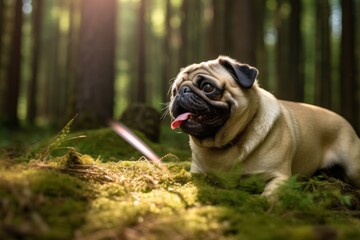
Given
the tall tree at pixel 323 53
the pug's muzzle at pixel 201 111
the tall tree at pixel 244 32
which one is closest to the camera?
the pug's muzzle at pixel 201 111

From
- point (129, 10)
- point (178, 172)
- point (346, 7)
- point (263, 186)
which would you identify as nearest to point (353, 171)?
point (263, 186)

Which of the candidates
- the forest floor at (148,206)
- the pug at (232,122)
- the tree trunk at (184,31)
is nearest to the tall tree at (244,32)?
the pug at (232,122)

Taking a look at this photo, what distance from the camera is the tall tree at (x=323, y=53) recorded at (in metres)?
21.4

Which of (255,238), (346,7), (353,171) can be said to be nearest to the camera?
(255,238)

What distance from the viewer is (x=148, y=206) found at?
282 cm

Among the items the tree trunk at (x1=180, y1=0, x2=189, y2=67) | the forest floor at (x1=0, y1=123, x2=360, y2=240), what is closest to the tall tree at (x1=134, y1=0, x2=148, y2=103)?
the tree trunk at (x1=180, y1=0, x2=189, y2=67)

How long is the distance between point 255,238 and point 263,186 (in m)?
1.91

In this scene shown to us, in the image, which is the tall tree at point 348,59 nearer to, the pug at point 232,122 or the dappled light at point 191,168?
the dappled light at point 191,168

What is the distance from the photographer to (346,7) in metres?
12.8

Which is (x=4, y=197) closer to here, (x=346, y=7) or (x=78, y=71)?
(x=78, y=71)

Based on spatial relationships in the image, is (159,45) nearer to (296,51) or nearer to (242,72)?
(296,51)

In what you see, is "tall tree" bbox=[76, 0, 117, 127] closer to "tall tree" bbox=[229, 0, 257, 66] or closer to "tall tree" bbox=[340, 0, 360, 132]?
"tall tree" bbox=[229, 0, 257, 66]

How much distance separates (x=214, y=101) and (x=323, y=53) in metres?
20.1

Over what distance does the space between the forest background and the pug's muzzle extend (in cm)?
462
